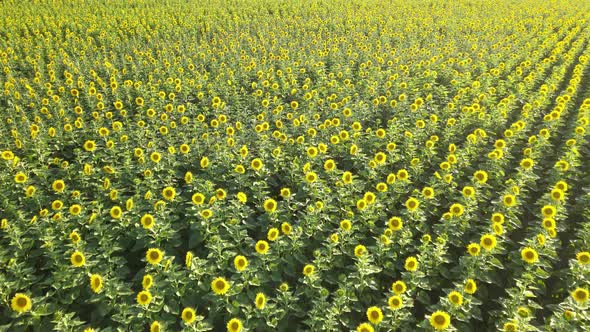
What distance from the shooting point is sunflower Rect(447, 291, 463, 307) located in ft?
10.6

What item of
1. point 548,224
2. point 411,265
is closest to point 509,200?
point 548,224

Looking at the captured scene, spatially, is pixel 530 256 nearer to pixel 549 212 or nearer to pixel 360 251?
pixel 549 212

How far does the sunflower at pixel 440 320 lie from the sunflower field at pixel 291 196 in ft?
0.07

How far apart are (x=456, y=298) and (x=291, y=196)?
2.15 m

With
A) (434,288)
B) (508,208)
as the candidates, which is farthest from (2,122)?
(508,208)

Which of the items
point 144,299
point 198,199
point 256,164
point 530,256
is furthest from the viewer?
point 256,164

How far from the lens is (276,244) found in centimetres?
395

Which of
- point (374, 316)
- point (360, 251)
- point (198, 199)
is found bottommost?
point (374, 316)

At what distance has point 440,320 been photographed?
3.11 m

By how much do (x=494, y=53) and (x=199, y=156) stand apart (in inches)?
377

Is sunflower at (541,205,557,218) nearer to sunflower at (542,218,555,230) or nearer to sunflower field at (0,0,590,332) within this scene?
sunflower field at (0,0,590,332)

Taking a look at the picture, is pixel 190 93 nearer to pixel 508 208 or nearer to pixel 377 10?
pixel 508 208

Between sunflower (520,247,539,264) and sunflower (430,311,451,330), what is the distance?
1.16 metres

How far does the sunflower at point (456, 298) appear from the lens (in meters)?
3.23
